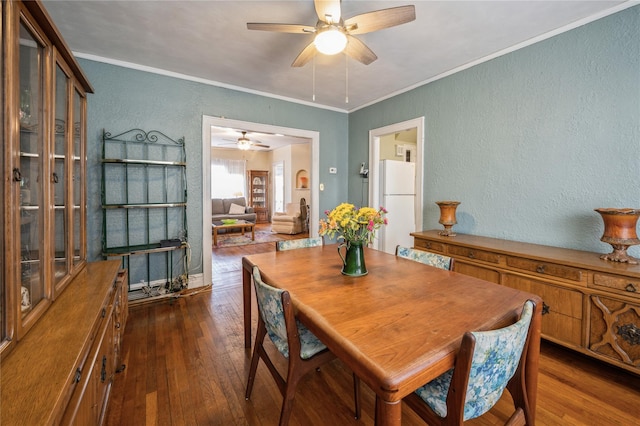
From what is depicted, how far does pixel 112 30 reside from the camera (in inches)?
91.7

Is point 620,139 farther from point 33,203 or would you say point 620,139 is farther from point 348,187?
point 33,203

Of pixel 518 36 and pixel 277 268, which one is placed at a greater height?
pixel 518 36

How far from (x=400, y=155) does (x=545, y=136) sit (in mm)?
2637

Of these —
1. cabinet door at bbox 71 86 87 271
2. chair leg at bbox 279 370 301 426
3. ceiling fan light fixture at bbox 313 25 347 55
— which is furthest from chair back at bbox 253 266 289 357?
ceiling fan light fixture at bbox 313 25 347 55

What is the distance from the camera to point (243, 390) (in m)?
1.69

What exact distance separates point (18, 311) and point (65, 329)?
19 cm

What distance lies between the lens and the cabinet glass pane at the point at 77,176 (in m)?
1.75

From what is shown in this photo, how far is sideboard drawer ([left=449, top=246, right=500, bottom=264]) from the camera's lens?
231 cm

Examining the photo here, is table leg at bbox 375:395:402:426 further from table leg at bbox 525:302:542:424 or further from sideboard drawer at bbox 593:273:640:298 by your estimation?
sideboard drawer at bbox 593:273:640:298

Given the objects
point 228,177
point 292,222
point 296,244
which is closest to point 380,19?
point 296,244

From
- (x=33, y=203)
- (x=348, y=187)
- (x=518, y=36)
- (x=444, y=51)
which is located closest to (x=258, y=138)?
(x=348, y=187)

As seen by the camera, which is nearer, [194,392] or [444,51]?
[194,392]

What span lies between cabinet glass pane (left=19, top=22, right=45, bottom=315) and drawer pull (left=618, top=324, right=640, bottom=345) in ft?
10.3

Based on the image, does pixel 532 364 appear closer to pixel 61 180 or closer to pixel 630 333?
pixel 630 333
